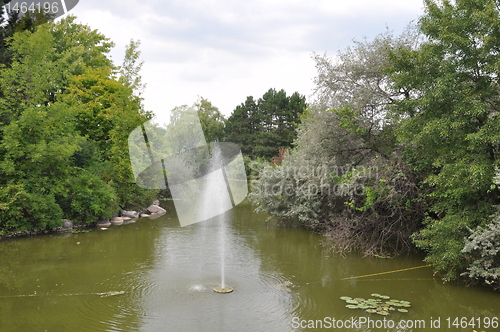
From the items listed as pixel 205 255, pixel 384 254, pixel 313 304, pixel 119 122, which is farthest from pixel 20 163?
pixel 384 254

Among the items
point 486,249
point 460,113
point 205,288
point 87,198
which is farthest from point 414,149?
point 87,198

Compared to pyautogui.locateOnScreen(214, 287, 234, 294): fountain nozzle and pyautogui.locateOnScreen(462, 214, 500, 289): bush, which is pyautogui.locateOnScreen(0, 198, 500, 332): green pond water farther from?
pyautogui.locateOnScreen(462, 214, 500, 289): bush

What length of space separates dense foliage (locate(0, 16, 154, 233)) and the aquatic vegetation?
1028 cm

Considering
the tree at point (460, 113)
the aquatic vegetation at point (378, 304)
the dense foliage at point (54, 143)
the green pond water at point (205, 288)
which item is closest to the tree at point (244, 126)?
the dense foliage at point (54, 143)

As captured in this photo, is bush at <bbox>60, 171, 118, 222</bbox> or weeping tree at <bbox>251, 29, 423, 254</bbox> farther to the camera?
bush at <bbox>60, 171, 118, 222</bbox>

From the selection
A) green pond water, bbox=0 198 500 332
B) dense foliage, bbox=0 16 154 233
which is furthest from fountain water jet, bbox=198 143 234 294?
dense foliage, bbox=0 16 154 233

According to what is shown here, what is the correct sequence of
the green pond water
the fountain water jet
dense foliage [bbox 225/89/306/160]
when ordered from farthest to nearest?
dense foliage [bbox 225/89/306/160] → the fountain water jet → the green pond water

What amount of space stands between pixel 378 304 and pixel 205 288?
3317 millimetres

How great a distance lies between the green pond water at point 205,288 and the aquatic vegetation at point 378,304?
118mm

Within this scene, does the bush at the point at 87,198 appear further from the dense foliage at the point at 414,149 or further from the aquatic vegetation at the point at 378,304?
the aquatic vegetation at the point at 378,304

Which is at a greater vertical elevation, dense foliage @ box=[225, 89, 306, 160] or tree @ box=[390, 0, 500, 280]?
dense foliage @ box=[225, 89, 306, 160]

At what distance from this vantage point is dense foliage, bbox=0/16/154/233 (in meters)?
12.2

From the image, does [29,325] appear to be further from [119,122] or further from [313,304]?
[119,122]

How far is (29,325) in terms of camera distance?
588cm
